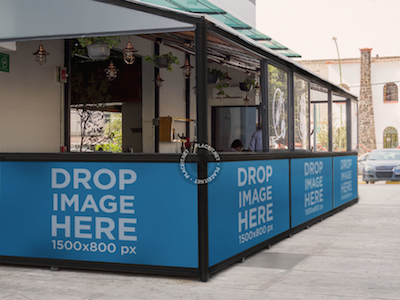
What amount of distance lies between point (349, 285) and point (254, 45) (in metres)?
3.09

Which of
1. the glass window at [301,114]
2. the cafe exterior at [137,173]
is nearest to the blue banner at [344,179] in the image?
the cafe exterior at [137,173]

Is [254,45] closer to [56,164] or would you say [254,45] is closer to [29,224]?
[56,164]

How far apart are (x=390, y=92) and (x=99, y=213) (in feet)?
125

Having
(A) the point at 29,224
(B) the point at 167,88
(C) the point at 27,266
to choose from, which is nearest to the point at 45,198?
(A) the point at 29,224

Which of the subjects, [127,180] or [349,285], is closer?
[349,285]

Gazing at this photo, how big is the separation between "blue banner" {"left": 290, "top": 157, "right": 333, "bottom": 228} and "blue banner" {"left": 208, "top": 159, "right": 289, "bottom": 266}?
0.43m

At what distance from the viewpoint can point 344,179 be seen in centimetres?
1202

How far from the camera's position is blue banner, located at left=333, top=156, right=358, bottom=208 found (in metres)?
11.2

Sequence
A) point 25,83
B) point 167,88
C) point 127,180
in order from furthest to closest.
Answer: point 167,88
point 25,83
point 127,180

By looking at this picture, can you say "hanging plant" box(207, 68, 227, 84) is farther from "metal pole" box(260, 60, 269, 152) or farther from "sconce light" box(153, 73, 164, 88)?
"metal pole" box(260, 60, 269, 152)

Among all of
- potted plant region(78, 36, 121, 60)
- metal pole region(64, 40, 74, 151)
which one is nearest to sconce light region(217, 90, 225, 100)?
metal pole region(64, 40, 74, 151)

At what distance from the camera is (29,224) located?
232 inches

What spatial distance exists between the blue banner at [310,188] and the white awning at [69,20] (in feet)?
11.1

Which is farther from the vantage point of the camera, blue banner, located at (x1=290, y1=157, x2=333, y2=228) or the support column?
the support column
